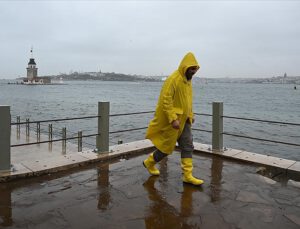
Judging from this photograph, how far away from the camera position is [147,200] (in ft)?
14.1

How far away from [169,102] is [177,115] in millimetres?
272

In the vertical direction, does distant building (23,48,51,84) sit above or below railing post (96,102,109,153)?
above

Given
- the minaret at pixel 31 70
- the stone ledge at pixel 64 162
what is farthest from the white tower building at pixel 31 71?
the stone ledge at pixel 64 162

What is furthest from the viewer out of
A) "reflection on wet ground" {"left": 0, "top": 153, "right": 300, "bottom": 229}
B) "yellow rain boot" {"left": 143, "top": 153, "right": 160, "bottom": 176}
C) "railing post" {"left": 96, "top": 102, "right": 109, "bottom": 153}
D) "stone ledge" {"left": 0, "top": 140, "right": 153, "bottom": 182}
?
"railing post" {"left": 96, "top": 102, "right": 109, "bottom": 153}

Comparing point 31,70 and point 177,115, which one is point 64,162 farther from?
point 31,70

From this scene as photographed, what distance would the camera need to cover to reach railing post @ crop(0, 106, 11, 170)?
505 cm

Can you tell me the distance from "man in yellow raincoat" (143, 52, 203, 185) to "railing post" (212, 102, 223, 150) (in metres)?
1.91

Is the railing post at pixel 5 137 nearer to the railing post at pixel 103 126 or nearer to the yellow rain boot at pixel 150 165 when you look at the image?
the railing post at pixel 103 126

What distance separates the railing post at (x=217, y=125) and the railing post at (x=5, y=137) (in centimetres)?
410

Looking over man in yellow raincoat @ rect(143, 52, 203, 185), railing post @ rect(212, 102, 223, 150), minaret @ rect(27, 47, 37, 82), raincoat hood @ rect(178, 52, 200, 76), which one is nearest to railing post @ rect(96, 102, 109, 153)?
man in yellow raincoat @ rect(143, 52, 203, 185)

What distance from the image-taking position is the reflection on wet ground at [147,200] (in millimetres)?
3674

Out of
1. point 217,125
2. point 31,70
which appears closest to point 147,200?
point 217,125

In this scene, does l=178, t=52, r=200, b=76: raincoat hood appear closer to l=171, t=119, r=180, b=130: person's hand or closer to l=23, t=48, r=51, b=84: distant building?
l=171, t=119, r=180, b=130: person's hand

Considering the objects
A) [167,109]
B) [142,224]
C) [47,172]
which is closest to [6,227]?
[142,224]
